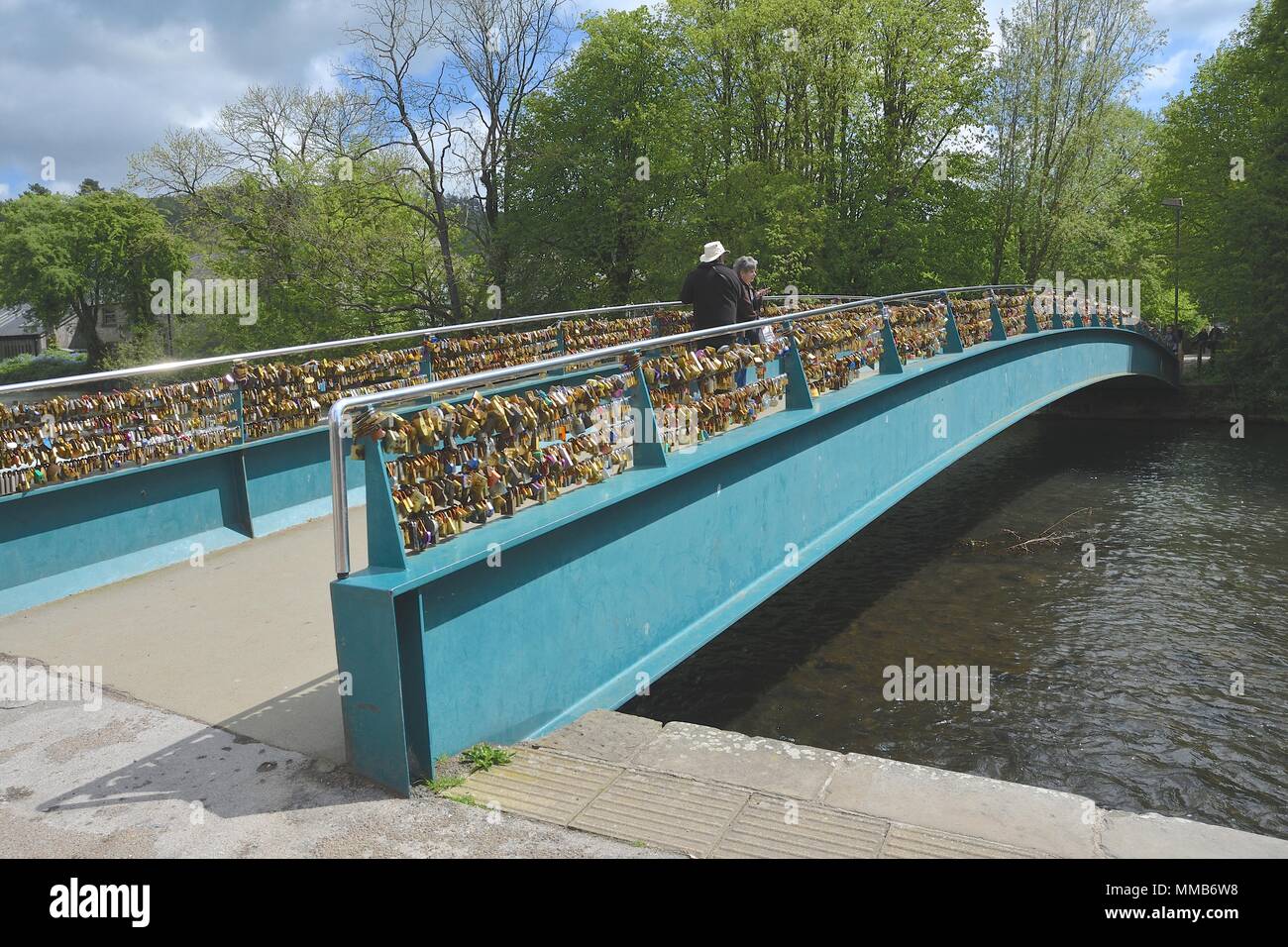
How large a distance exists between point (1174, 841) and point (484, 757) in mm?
2910

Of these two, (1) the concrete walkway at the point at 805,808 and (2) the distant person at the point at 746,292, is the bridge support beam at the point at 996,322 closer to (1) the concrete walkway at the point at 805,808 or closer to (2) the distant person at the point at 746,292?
(2) the distant person at the point at 746,292

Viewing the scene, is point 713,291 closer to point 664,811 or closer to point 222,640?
point 222,640

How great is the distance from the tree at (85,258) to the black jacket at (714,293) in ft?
174

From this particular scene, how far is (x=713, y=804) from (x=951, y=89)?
28.8 m

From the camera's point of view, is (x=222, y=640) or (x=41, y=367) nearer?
(x=222, y=640)

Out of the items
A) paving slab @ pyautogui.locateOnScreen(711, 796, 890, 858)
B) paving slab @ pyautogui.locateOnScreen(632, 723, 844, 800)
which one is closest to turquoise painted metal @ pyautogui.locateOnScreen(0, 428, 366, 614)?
paving slab @ pyautogui.locateOnScreen(632, 723, 844, 800)

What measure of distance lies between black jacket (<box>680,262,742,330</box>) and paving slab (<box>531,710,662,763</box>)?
16.1ft

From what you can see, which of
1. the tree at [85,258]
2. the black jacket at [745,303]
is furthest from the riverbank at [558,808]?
the tree at [85,258]

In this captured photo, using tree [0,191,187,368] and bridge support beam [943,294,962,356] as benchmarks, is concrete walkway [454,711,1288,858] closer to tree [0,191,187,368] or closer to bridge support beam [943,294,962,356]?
bridge support beam [943,294,962,356]

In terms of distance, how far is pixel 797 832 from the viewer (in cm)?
387

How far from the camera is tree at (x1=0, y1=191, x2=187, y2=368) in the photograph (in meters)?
55.9

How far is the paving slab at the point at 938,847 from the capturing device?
3.71 metres

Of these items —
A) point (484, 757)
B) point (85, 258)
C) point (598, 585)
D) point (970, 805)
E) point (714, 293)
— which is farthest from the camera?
point (85, 258)

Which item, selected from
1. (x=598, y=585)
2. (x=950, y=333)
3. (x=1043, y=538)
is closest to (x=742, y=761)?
(x=598, y=585)
